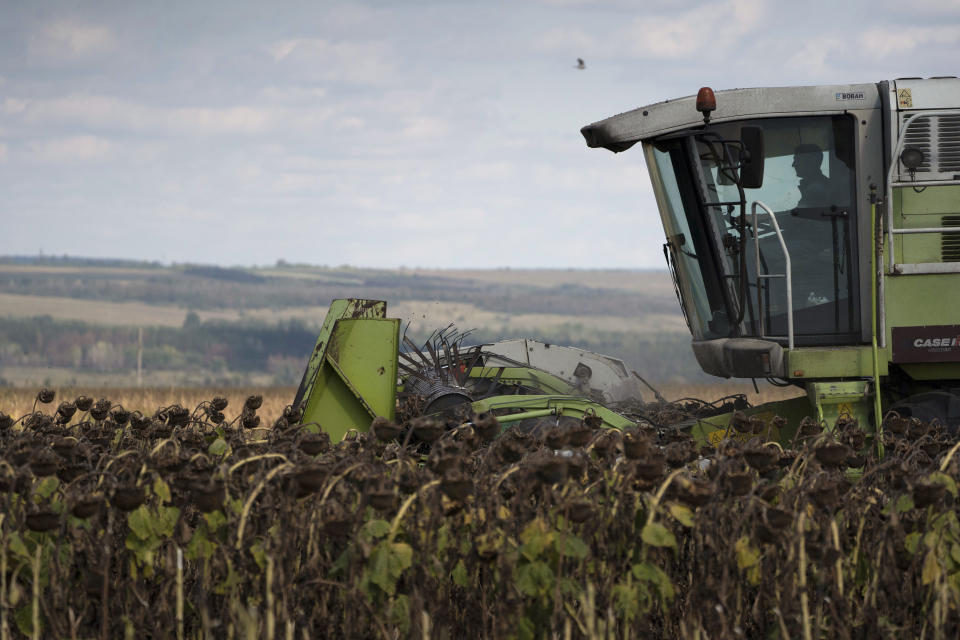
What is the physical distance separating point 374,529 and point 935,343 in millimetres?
4287

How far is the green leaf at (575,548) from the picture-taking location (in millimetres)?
3205

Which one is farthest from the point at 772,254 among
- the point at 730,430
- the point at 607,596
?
the point at 607,596

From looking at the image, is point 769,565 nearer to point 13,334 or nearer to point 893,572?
point 893,572

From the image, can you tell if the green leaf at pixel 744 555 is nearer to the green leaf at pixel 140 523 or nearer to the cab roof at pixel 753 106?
the green leaf at pixel 140 523

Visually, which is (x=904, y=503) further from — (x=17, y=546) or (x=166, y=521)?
(x=17, y=546)

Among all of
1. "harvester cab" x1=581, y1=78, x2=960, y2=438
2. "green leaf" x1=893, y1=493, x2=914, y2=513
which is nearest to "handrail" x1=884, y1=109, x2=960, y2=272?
"harvester cab" x1=581, y1=78, x2=960, y2=438

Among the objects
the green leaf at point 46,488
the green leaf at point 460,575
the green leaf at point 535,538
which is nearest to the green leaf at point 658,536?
the green leaf at point 535,538

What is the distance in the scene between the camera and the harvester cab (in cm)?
630

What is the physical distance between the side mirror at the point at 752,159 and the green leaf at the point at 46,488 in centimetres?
391

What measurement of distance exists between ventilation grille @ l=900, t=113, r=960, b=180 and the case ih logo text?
3.16ft

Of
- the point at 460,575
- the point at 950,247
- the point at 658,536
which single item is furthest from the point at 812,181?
the point at 460,575

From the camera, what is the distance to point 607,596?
3.35m

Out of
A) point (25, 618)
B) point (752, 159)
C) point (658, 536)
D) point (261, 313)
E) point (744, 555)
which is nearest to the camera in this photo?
point (658, 536)

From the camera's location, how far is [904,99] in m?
6.39
